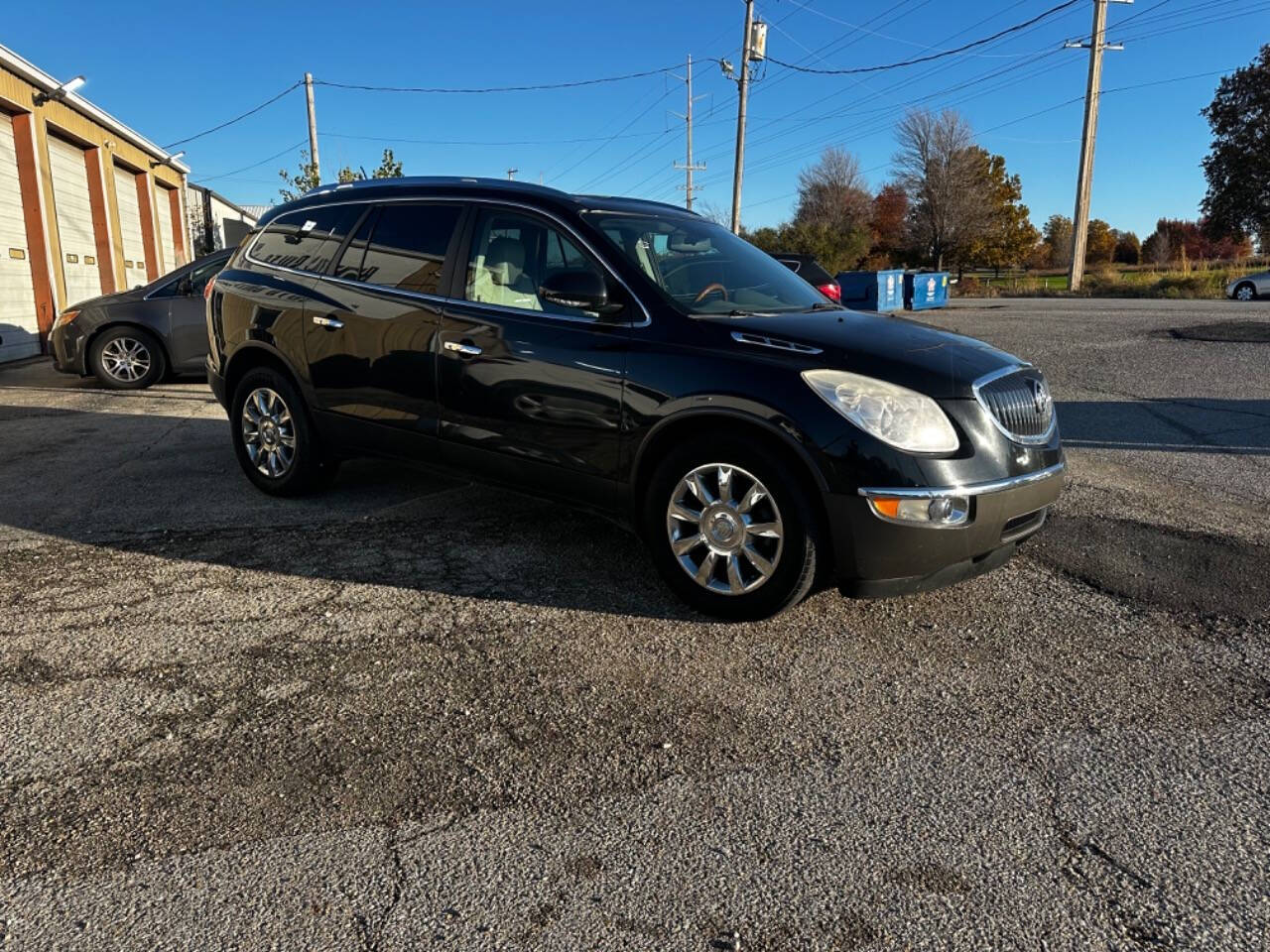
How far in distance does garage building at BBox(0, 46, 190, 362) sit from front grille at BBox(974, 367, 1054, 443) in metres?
16.3

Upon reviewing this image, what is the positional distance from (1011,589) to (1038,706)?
1202 millimetres

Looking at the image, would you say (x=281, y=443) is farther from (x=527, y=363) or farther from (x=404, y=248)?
(x=527, y=363)

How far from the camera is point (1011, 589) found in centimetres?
436

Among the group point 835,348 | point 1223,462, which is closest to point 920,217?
point 1223,462

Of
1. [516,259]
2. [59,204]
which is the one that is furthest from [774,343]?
[59,204]

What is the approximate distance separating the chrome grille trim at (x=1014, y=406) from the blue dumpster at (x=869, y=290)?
21.1 meters

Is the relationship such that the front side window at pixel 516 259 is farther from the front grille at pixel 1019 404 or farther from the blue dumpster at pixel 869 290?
the blue dumpster at pixel 869 290

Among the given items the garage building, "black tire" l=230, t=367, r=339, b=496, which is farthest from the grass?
"black tire" l=230, t=367, r=339, b=496

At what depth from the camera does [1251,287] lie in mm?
30672

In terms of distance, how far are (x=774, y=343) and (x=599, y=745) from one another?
177cm

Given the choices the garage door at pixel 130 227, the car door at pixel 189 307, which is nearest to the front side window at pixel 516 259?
the car door at pixel 189 307

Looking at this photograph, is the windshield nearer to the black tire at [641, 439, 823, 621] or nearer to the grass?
the black tire at [641, 439, 823, 621]

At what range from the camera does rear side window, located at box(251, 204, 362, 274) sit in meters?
5.49

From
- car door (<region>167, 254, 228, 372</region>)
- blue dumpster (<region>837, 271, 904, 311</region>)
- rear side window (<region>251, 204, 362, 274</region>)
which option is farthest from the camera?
blue dumpster (<region>837, 271, 904, 311</region>)
